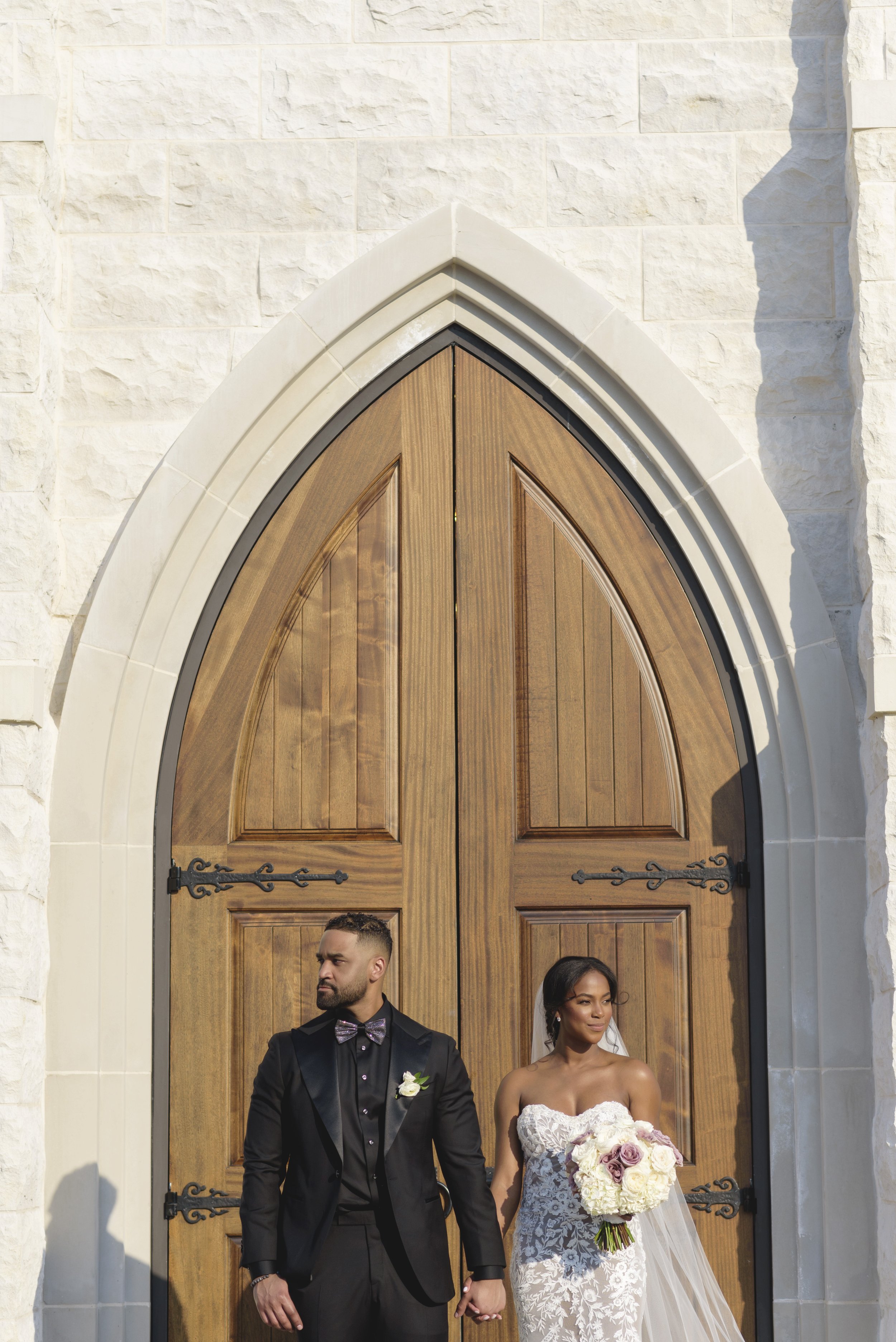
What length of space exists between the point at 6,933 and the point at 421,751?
1.41 m

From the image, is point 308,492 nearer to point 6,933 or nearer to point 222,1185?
point 6,933

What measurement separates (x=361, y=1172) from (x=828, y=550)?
2.46m

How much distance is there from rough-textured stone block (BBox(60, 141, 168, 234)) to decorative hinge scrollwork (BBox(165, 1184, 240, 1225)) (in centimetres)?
316

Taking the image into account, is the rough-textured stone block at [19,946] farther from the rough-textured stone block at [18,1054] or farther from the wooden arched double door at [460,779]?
the wooden arched double door at [460,779]

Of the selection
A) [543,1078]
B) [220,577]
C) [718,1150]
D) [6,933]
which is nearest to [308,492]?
[220,577]

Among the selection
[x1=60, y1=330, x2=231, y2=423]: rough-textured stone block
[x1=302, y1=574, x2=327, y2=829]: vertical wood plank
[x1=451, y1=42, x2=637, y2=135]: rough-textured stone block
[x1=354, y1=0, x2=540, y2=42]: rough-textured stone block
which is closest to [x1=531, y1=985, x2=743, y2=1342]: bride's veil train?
[x1=302, y1=574, x2=327, y2=829]: vertical wood plank

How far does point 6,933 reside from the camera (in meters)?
4.21

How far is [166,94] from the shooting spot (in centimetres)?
484

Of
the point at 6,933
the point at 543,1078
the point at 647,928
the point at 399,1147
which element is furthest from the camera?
the point at 647,928

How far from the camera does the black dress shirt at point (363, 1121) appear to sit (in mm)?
3512

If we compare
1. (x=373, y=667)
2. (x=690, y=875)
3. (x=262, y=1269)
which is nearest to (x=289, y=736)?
(x=373, y=667)

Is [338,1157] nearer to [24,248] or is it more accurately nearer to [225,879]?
[225,879]

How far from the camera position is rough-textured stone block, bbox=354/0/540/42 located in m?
4.86

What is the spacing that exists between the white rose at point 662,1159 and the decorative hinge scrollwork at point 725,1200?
0.94 m
